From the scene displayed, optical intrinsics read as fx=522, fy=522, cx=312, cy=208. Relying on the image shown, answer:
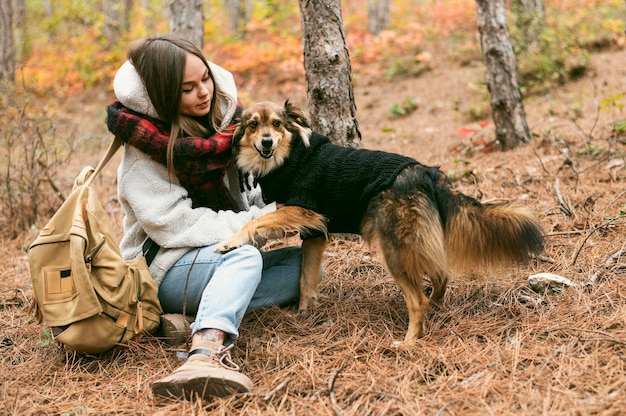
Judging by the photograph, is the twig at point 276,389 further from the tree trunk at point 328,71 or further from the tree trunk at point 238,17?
the tree trunk at point 238,17

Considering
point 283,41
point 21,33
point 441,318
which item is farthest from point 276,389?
point 21,33

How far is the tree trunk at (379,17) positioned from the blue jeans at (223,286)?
14815 mm

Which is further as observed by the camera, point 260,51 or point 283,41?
point 283,41

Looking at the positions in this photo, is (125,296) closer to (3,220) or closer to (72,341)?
(72,341)

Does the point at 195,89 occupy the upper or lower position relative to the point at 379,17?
lower

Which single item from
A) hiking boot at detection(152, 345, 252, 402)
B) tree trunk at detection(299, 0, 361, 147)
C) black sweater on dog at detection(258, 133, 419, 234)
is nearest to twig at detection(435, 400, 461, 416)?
hiking boot at detection(152, 345, 252, 402)

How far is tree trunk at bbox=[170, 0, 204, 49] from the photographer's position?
7375 mm

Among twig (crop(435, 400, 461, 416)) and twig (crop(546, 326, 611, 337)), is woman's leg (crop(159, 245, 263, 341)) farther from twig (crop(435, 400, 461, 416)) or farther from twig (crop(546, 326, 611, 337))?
twig (crop(546, 326, 611, 337))

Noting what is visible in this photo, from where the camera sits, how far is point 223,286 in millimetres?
2793

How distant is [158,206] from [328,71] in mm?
1664

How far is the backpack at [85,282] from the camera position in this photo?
2.71 metres

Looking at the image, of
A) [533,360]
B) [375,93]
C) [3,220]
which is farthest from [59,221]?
[375,93]

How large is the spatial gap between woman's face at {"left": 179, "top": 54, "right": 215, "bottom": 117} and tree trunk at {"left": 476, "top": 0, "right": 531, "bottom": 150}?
411 centimetres

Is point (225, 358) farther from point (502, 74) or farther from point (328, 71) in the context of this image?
point (502, 74)
